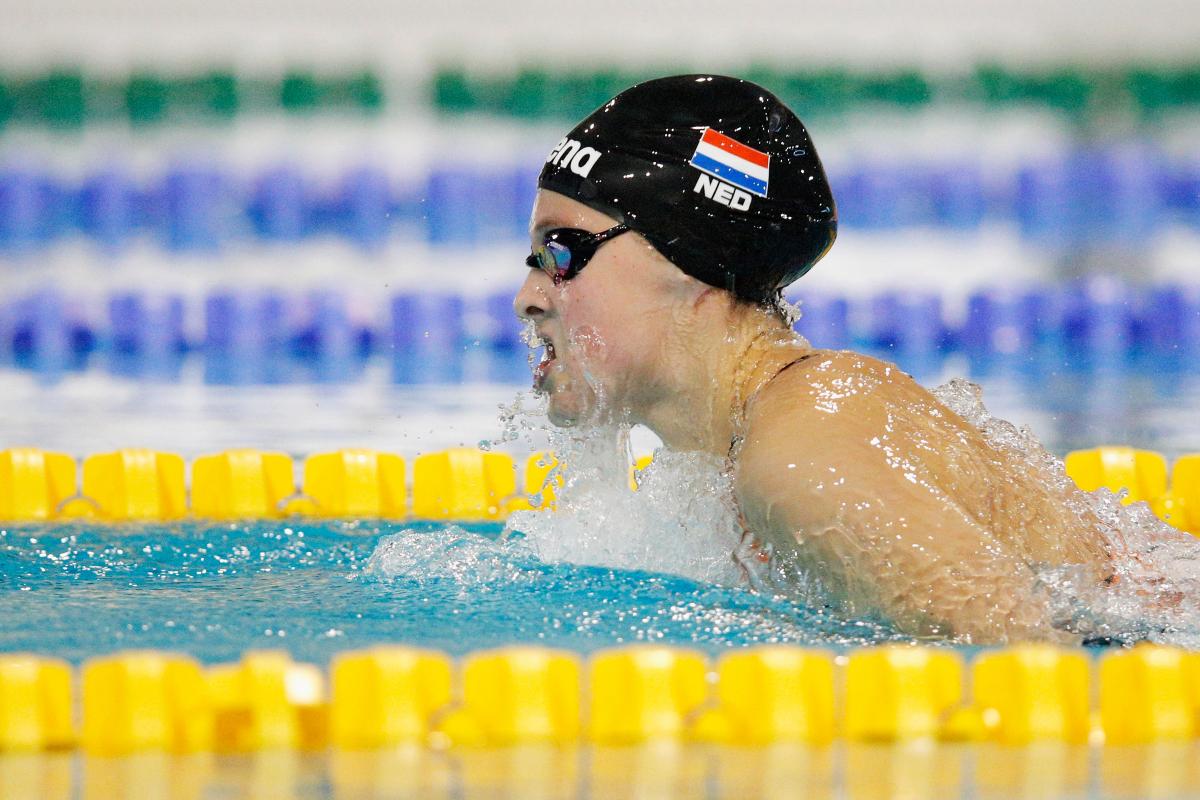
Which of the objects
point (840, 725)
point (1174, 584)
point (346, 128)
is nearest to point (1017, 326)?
point (346, 128)

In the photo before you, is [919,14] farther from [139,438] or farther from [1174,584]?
[1174,584]

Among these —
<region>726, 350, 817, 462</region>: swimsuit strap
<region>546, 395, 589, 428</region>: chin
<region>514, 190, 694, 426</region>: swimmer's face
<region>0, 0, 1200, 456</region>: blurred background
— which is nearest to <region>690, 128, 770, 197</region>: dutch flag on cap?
<region>514, 190, 694, 426</region>: swimmer's face

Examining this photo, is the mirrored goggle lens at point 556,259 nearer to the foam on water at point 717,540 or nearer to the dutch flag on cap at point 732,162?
the dutch flag on cap at point 732,162

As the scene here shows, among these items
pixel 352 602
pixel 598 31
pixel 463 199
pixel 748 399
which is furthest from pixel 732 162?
pixel 598 31

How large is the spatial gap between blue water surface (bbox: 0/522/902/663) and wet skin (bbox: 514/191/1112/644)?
0.48ft

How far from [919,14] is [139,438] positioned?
7.86 meters

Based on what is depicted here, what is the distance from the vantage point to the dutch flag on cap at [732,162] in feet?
7.75

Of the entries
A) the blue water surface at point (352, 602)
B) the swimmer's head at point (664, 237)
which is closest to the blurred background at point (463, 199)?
the blue water surface at point (352, 602)

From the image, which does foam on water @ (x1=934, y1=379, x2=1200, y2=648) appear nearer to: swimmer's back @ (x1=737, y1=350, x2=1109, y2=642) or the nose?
swimmer's back @ (x1=737, y1=350, x2=1109, y2=642)

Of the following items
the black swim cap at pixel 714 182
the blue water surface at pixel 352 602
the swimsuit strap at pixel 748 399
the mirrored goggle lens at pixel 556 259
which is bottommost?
the blue water surface at pixel 352 602

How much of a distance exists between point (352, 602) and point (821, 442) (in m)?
0.95

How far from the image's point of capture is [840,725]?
1937 mm

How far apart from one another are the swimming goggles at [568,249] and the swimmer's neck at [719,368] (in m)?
0.18

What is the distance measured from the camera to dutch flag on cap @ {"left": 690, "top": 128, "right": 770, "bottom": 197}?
236cm
